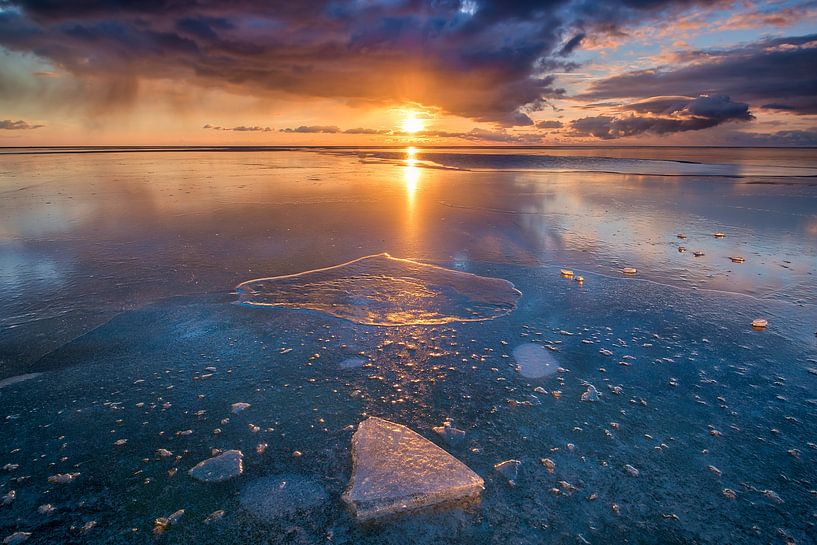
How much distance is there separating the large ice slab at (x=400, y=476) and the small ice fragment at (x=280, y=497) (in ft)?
0.66

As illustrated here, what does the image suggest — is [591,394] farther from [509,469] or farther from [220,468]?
[220,468]

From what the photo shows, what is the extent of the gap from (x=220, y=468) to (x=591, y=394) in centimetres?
278

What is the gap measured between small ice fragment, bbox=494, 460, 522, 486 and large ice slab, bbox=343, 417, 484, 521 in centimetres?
19

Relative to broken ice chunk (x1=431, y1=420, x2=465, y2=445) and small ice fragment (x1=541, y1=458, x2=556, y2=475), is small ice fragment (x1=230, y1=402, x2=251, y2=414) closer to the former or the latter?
broken ice chunk (x1=431, y1=420, x2=465, y2=445)

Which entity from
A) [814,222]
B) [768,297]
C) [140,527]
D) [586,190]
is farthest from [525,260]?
[586,190]

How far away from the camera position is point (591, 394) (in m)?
3.34

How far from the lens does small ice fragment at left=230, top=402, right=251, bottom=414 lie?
3.13 metres

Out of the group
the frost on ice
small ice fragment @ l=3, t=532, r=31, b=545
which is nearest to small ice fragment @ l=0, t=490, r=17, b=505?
small ice fragment @ l=3, t=532, r=31, b=545

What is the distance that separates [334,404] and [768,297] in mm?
5496

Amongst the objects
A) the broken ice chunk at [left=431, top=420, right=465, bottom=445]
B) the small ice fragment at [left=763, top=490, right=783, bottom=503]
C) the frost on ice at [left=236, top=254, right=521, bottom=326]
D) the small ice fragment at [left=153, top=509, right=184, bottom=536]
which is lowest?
the small ice fragment at [left=153, top=509, right=184, bottom=536]

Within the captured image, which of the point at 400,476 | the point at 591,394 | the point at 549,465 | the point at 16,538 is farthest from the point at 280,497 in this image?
the point at 591,394

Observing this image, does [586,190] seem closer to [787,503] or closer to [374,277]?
[374,277]

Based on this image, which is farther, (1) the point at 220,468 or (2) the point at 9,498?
(1) the point at 220,468

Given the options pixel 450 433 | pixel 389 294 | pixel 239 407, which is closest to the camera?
pixel 450 433
